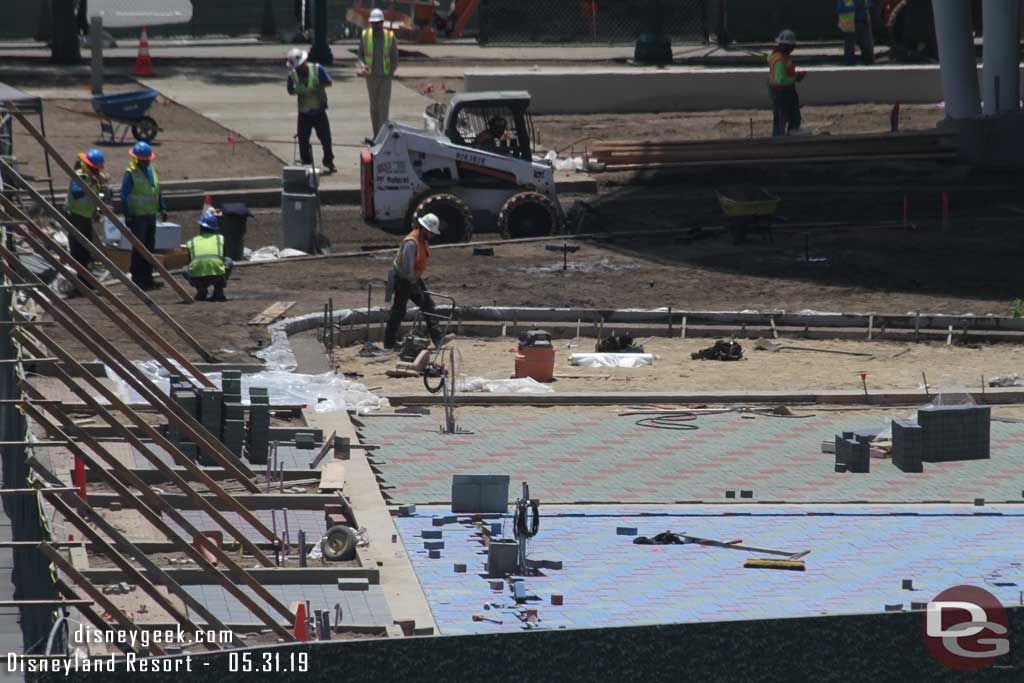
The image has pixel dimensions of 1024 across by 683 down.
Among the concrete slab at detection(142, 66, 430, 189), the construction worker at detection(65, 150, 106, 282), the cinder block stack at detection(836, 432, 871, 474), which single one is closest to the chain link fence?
the concrete slab at detection(142, 66, 430, 189)

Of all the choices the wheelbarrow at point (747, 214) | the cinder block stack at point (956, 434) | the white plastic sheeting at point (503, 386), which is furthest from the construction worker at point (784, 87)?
the cinder block stack at point (956, 434)

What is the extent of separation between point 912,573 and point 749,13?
33.4m

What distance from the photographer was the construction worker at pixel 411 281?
20.0 m

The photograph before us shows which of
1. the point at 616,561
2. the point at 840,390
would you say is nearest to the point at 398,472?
the point at 616,561

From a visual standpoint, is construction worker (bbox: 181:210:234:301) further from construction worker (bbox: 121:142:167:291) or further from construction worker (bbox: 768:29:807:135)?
construction worker (bbox: 768:29:807:135)

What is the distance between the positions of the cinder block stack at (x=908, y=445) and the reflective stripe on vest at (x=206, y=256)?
8704 millimetres

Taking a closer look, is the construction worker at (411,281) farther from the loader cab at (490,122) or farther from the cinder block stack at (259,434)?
the loader cab at (490,122)

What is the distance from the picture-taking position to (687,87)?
3694cm

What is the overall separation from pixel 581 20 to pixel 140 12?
34.9ft

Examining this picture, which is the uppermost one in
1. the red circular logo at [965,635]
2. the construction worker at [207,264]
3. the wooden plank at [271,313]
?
the construction worker at [207,264]

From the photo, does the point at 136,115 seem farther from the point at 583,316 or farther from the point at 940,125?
the point at 940,125

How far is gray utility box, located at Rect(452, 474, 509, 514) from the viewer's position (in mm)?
13953

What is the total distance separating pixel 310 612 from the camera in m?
11.3

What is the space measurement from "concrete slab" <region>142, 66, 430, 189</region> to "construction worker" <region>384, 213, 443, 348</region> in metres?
9.55
